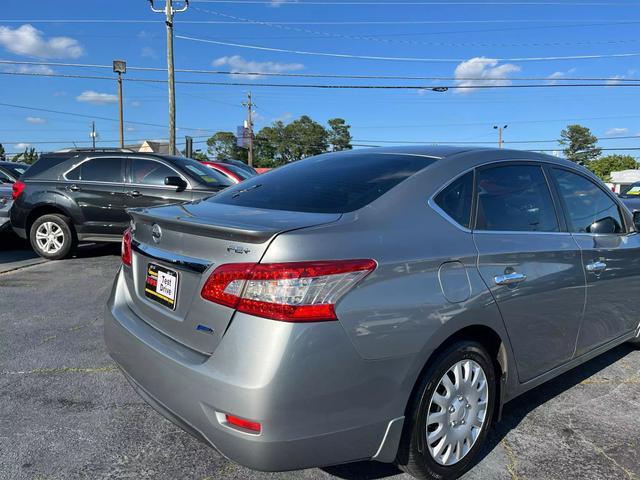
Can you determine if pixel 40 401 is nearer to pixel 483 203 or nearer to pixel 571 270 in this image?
pixel 483 203

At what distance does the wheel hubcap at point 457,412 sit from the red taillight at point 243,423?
83cm

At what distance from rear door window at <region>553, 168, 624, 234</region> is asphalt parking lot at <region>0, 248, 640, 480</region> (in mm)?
1168

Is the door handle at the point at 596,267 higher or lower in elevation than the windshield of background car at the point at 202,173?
lower

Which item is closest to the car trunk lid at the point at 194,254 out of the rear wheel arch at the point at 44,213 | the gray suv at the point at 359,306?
the gray suv at the point at 359,306

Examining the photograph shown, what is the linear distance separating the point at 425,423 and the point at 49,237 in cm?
747

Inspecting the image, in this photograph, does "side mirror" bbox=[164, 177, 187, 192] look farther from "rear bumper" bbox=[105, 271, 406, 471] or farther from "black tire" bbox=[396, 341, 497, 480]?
"black tire" bbox=[396, 341, 497, 480]

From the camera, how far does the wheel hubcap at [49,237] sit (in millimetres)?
8117

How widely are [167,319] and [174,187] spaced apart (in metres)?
5.91

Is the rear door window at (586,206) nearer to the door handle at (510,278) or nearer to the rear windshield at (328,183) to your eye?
the door handle at (510,278)

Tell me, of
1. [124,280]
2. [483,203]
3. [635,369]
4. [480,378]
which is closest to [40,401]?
[124,280]

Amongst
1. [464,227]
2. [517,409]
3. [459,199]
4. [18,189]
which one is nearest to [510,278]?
[464,227]

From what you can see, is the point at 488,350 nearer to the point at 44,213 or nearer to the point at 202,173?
the point at 202,173

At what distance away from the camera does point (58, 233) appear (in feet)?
26.7

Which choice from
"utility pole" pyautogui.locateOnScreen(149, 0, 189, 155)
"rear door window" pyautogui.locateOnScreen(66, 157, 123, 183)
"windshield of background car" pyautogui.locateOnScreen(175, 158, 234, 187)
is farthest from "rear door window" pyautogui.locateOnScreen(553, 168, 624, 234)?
"utility pole" pyautogui.locateOnScreen(149, 0, 189, 155)
